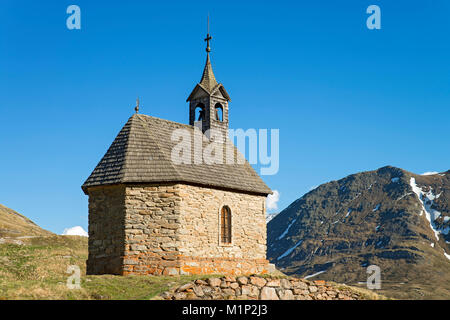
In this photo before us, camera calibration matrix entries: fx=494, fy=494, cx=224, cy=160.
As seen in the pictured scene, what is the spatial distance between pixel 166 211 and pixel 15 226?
36.1 metres

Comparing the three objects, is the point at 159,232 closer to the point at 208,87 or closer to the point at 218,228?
the point at 218,228

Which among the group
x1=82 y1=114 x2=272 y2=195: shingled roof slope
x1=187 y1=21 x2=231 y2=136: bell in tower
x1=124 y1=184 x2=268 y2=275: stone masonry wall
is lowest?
x1=124 y1=184 x2=268 y2=275: stone masonry wall

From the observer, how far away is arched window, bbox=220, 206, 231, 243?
984 inches

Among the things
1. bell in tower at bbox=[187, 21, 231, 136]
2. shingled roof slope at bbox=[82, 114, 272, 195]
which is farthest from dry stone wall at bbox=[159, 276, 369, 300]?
bell in tower at bbox=[187, 21, 231, 136]

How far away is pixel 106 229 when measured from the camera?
2339cm

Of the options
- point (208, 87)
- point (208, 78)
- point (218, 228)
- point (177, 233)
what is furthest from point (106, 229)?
point (208, 78)

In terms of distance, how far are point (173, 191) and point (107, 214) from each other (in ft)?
11.2

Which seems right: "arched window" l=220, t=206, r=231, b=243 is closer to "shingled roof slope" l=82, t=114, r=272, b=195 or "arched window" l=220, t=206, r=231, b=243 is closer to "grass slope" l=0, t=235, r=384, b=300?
"shingled roof slope" l=82, t=114, r=272, b=195

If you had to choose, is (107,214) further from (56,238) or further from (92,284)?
(56,238)

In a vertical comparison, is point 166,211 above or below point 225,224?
above

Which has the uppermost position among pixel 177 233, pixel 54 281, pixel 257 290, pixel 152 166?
pixel 152 166

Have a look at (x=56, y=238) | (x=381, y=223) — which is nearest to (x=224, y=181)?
(x=56, y=238)

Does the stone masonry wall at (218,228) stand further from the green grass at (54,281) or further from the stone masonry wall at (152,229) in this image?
the green grass at (54,281)

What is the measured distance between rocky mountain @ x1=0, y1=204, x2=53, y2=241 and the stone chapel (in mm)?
19145
